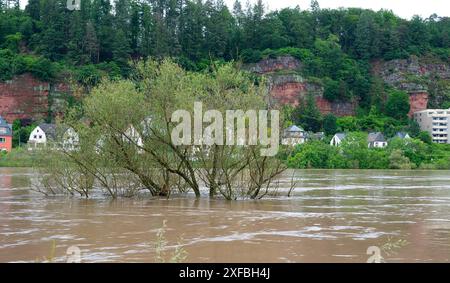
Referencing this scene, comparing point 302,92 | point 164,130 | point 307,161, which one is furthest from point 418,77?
point 164,130

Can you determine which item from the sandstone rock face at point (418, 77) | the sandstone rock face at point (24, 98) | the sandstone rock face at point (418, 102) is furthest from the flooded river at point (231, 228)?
the sandstone rock face at point (418, 77)

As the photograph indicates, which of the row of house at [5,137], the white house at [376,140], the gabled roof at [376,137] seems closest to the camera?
the row of house at [5,137]

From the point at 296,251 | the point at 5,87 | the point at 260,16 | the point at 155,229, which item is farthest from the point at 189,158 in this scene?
the point at 260,16

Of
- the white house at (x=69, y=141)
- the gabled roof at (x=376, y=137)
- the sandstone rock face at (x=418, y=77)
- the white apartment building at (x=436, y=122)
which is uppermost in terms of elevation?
the sandstone rock face at (x=418, y=77)

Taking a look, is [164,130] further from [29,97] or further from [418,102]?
[418,102]

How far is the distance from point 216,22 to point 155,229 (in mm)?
139161

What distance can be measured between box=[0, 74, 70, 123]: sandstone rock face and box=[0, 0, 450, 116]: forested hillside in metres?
1.99

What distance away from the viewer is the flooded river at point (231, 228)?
15.6 meters

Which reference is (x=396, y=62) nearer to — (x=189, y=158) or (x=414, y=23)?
(x=414, y=23)

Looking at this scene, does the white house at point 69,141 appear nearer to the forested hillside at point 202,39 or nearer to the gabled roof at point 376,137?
the gabled roof at point 376,137

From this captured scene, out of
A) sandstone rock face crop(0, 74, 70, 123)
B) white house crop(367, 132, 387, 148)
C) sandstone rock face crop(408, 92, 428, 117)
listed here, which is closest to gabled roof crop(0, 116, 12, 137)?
sandstone rock face crop(0, 74, 70, 123)

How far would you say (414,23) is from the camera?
17050cm

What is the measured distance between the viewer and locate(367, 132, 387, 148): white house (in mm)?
117194

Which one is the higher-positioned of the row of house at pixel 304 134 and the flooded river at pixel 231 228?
the row of house at pixel 304 134
